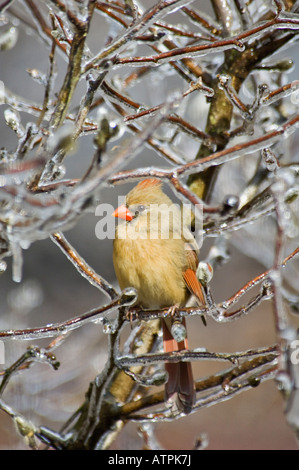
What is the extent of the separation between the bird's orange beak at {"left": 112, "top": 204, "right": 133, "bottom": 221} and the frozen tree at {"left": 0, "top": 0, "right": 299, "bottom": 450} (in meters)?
0.31

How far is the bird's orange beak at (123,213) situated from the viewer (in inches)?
80.2

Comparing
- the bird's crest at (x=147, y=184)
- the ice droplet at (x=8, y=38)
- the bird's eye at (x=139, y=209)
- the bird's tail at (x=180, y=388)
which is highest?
the ice droplet at (x=8, y=38)

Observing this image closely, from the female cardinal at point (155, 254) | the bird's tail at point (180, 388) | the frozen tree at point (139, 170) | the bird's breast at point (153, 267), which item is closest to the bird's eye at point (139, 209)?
the female cardinal at point (155, 254)

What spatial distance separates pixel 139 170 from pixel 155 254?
99cm

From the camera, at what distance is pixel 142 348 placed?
1907 mm

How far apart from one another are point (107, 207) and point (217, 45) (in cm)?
96

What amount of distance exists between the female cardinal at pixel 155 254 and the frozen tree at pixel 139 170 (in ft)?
0.43

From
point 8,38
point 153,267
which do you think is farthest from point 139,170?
point 153,267

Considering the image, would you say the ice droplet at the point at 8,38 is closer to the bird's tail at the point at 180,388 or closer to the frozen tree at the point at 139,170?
the frozen tree at the point at 139,170

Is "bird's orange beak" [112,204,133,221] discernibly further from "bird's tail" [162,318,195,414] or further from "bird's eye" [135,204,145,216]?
"bird's tail" [162,318,195,414]

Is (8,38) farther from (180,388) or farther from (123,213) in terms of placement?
(180,388)

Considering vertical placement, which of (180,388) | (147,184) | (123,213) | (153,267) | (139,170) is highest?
(147,184)

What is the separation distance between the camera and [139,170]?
105cm
